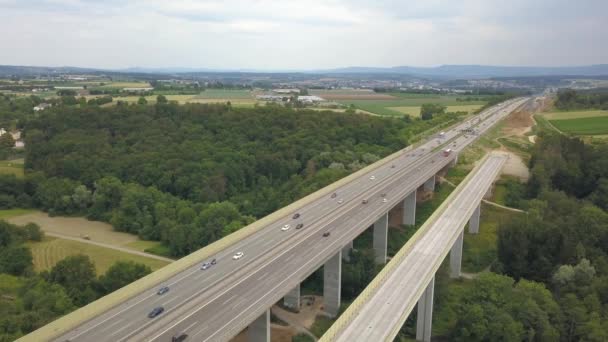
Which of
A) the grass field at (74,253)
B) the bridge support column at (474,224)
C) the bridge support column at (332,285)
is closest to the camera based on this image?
the bridge support column at (332,285)

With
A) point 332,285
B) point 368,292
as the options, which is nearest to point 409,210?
point 332,285

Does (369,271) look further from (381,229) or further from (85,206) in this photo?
(85,206)

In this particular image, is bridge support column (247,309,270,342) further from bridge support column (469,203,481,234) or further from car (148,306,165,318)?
bridge support column (469,203,481,234)

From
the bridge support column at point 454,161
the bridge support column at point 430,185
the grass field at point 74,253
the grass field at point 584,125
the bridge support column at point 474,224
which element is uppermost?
the grass field at point 584,125

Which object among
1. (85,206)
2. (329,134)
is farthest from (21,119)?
(329,134)

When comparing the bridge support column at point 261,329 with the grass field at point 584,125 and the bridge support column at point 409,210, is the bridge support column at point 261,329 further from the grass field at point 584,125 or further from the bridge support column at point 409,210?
the grass field at point 584,125

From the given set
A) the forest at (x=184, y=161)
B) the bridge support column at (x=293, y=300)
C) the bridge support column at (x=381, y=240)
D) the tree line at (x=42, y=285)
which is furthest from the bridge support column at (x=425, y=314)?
the forest at (x=184, y=161)
